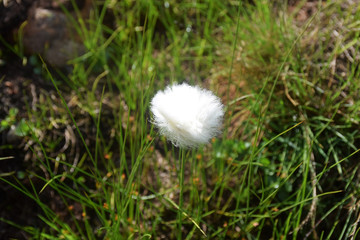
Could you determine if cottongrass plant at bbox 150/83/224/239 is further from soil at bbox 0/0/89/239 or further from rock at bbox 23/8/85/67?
rock at bbox 23/8/85/67

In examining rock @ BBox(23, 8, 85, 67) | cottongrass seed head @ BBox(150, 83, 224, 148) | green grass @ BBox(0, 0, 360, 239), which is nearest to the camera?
cottongrass seed head @ BBox(150, 83, 224, 148)

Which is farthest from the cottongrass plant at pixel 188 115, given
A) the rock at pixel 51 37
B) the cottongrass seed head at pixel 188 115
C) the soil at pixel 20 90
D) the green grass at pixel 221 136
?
the rock at pixel 51 37

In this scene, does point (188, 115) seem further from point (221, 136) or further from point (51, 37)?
point (51, 37)

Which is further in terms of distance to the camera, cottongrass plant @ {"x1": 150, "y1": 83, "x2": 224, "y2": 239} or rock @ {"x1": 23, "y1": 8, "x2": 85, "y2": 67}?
rock @ {"x1": 23, "y1": 8, "x2": 85, "y2": 67}

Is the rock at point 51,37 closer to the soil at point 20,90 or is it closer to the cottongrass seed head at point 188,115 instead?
the soil at point 20,90

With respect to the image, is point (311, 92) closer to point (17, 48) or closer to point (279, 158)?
point (279, 158)

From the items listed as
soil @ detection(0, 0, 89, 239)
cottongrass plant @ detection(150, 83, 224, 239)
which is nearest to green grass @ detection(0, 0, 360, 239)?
soil @ detection(0, 0, 89, 239)
